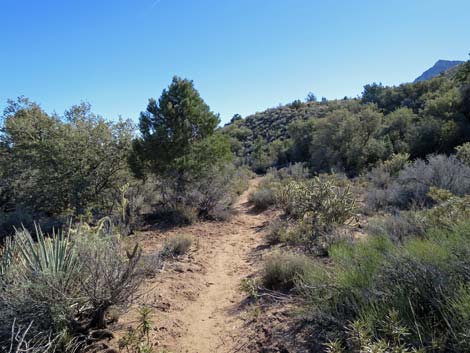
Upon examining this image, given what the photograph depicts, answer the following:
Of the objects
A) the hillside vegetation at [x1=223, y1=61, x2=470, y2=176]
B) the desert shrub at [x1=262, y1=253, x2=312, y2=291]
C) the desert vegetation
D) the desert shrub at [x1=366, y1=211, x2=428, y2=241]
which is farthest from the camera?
the hillside vegetation at [x1=223, y1=61, x2=470, y2=176]

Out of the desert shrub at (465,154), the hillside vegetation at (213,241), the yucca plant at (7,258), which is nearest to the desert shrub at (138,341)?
the hillside vegetation at (213,241)

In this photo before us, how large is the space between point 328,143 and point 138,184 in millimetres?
14516

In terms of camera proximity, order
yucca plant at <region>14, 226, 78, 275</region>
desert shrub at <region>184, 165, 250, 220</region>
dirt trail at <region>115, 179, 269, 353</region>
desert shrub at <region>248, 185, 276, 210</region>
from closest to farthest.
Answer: yucca plant at <region>14, 226, 78, 275</region> < dirt trail at <region>115, 179, 269, 353</region> < desert shrub at <region>184, 165, 250, 220</region> < desert shrub at <region>248, 185, 276, 210</region>

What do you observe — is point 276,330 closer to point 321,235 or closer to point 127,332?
point 127,332

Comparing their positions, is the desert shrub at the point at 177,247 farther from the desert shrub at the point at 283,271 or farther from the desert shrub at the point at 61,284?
the desert shrub at the point at 61,284

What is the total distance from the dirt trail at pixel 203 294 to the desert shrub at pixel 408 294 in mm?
1371

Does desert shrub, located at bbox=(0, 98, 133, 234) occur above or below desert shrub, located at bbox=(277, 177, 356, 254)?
above

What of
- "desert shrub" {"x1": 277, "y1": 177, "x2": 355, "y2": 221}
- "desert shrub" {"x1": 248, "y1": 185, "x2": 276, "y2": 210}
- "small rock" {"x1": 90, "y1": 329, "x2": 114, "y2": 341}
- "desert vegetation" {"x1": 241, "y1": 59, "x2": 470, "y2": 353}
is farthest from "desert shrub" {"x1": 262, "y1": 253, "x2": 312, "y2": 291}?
"desert shrub" {"x1": 248, "y1": 185, "x2": 276, "y2": 210}

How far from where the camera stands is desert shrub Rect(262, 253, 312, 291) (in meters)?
4.68

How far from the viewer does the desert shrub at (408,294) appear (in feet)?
7.28

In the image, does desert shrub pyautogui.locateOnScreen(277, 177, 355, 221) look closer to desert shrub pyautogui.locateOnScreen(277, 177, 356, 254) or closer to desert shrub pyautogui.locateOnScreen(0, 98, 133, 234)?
desert shrub pyautogui.locateOnScreen(277, 177, 356, 254)

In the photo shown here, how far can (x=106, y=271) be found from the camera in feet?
10.7

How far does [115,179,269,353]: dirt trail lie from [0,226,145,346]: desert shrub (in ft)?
1.72

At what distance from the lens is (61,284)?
3.06 m
